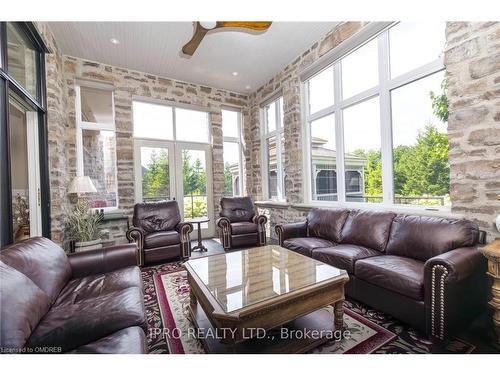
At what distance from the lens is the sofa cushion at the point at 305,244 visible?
2.79 meters

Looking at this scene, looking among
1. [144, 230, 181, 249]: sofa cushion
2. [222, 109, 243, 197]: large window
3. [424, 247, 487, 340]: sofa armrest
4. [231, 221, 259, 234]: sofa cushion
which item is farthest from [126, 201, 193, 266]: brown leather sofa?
[424, 247, 487, 340]: sofa armrest

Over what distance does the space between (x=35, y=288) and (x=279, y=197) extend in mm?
4443

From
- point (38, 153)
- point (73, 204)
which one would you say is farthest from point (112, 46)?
point (73, 204)

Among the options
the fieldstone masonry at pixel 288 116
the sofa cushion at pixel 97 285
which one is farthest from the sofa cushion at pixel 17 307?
the fieldstone masonry at pixel 288 116

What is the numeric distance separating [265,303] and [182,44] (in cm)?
403

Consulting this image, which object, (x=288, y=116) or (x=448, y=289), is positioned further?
(x=288, y=116)

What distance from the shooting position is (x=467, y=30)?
2195mm

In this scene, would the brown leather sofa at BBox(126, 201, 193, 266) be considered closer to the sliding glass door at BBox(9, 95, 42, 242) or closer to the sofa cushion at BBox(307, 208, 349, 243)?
the sliding glass door at BBox(9, 95, 42, 242)

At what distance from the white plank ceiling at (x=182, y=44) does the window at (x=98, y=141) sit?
0.67 meters

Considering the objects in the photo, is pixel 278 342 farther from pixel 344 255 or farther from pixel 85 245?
pixel 85 245

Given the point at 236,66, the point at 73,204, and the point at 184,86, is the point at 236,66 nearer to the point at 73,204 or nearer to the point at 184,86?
the point at 184,86

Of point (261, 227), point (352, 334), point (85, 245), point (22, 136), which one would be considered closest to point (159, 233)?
point (85, 245)

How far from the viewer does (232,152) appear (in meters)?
5.99

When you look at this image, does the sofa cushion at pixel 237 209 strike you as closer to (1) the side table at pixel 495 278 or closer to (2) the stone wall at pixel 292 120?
(2) the stone wall at pixel 292 120
